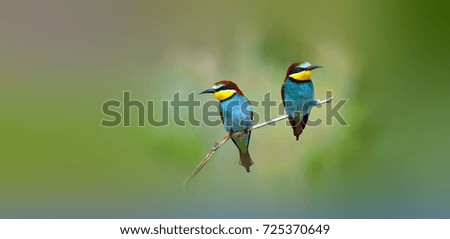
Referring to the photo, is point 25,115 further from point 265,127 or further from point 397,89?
point 397,89

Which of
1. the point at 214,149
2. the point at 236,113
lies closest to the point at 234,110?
the point at 236,113

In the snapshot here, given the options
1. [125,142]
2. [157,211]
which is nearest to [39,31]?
[125,142]

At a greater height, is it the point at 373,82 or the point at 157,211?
the point at 373,82

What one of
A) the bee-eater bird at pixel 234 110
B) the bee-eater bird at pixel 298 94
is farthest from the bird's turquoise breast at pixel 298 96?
the bee-eater bird at pixel 234 110

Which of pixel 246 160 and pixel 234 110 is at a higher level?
pixel 234 110

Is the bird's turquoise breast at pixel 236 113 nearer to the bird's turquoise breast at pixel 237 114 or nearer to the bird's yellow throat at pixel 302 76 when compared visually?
the bird's turquoise breast at pixel 237 114

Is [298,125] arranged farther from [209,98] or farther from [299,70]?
[209,98]
